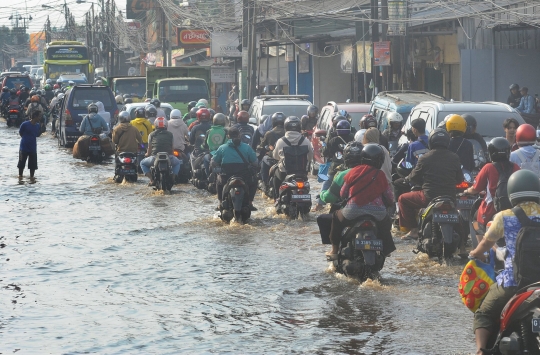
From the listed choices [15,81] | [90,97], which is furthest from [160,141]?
[15,81]

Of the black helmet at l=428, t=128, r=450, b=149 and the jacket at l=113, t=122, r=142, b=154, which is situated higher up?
the black helmet at l=428, t=128, r=450, b=149

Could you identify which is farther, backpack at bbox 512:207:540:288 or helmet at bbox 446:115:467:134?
helmet at bbox 446:115:467:134

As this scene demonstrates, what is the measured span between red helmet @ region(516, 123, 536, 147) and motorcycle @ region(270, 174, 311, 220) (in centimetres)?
456

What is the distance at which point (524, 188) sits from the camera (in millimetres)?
6246

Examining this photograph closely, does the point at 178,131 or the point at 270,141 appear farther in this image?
the point at 178,131

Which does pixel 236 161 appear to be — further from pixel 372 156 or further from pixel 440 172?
pixel 372 156

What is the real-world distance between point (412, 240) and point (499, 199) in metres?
3.34

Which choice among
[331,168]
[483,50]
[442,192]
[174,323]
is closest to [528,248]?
[174,323]

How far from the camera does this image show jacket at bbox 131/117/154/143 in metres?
21.6

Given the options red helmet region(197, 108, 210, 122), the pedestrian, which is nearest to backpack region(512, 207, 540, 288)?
red helmet region(197, 108, 210, 122)

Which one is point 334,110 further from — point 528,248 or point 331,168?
point 528,248

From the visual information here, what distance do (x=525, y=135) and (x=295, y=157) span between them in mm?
4954

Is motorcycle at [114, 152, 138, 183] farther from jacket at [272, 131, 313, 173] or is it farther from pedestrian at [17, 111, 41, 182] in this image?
jacket at [272, 131, 313, 173]

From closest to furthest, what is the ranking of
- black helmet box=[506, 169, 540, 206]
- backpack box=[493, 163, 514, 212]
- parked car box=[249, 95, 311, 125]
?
black helmet box=[506, 169, 540, 206] → backpack box=[493, 163, 514, 212] → parked car box=[249, 95, 311, 125]
